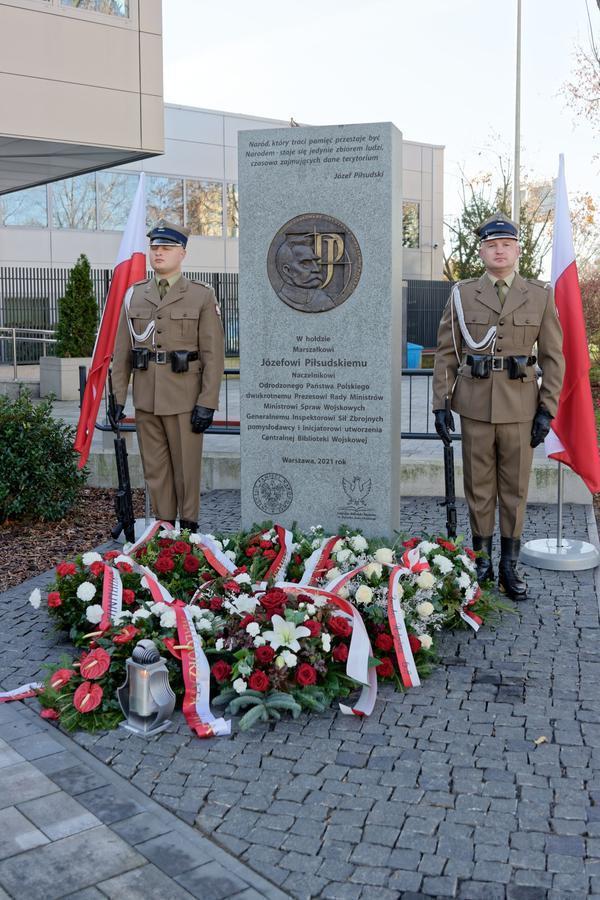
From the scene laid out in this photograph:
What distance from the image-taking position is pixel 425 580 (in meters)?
5.03

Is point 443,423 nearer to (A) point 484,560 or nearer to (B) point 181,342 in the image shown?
(A) point 484,560

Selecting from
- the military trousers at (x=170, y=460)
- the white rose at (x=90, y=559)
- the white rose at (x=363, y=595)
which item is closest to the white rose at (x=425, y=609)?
the white rose at (x=363, y=595)

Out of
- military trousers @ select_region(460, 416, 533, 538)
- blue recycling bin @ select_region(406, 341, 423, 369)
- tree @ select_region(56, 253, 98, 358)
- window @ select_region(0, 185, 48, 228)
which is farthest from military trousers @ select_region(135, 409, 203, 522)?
window @ select_region(0, 185, 48, 228)

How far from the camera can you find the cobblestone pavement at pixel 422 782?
310 cm

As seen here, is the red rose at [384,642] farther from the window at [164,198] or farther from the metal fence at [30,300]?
the window at [164,198]

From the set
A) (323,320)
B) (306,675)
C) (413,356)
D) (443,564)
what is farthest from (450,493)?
(413,356)

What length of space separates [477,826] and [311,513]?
2.92 metres

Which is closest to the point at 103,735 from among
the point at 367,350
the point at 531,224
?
the point at 367,350

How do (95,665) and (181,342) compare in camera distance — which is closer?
(95,665)

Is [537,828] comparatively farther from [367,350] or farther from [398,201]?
[398,201]

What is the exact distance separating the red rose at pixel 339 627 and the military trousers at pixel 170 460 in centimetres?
212

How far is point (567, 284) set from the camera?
256 inches

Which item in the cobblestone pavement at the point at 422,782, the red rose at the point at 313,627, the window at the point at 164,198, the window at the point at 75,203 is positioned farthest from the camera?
the window at the point at 164,198

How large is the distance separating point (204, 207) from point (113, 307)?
23.9 m
